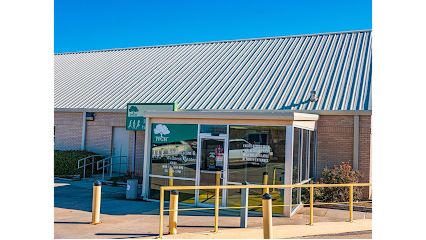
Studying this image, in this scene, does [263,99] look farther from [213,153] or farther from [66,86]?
[66,86]

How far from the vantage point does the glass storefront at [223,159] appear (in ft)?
35.7

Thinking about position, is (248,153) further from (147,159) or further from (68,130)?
(68,130)

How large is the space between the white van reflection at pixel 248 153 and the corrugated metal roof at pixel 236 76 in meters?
4.38

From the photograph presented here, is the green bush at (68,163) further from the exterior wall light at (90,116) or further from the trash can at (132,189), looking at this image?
the trash can at (132,189)

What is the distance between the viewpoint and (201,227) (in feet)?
29.1

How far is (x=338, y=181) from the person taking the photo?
12.9 m

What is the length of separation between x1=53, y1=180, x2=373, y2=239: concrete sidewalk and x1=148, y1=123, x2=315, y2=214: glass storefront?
2.35 ft

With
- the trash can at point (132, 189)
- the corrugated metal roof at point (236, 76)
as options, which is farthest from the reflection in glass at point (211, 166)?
the corrugated metal roof at point (236, 76)

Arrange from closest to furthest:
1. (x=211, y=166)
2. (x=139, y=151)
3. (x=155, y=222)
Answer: (x=155, y=222), (x=211, y=166), (x=139, y=151)

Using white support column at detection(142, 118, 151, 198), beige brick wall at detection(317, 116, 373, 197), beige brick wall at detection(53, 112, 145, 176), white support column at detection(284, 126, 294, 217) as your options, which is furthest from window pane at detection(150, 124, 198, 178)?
beige brick wall at detection(53, 112, 145, 176)

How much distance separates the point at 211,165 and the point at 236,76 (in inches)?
318

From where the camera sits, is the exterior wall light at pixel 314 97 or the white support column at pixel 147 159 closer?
the white support column at pixel 147 159

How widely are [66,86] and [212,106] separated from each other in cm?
1088

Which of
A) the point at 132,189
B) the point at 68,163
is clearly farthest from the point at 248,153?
the point at 68,163
